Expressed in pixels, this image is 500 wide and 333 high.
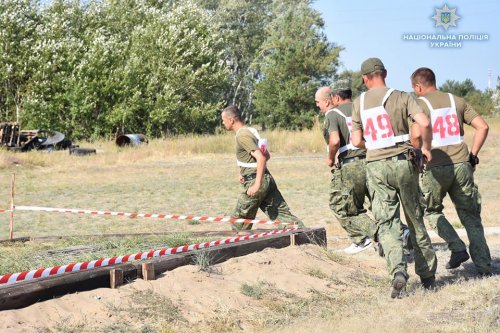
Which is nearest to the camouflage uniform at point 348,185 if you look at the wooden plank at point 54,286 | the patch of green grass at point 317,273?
the patch of green grass at point 317,273

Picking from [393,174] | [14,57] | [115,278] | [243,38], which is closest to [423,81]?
[393,174]

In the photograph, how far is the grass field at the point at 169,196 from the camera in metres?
7.05

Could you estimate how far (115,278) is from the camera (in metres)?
6.52

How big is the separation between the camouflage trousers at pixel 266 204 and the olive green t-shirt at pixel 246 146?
0.47 feet

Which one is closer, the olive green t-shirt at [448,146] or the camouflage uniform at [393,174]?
the camouflage uniform at [393,174]

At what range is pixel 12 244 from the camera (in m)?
10.2

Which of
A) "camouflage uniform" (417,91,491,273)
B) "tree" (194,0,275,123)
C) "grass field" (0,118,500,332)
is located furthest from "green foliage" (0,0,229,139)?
"camouflage uniform" (417,91,491,273)

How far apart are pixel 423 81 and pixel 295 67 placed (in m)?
51.2

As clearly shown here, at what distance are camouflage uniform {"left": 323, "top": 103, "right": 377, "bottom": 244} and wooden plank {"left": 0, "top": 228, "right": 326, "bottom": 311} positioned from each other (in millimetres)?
1016

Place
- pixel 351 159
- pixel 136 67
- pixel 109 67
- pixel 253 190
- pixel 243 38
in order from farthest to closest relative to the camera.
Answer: pixel 243 38 < pixel 136 67 < pixel 109 67 < pixel 253 190 < pixel 351 159

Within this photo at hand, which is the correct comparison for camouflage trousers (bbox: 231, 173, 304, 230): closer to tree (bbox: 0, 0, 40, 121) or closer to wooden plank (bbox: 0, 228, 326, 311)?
wooden plank (bbox: 0, 228, 326, 311)

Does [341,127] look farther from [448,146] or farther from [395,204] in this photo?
[395,204]

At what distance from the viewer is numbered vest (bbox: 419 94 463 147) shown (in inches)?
324

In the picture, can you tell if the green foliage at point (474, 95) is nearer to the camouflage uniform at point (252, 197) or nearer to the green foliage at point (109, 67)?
the green foliage at point (109, 67)
